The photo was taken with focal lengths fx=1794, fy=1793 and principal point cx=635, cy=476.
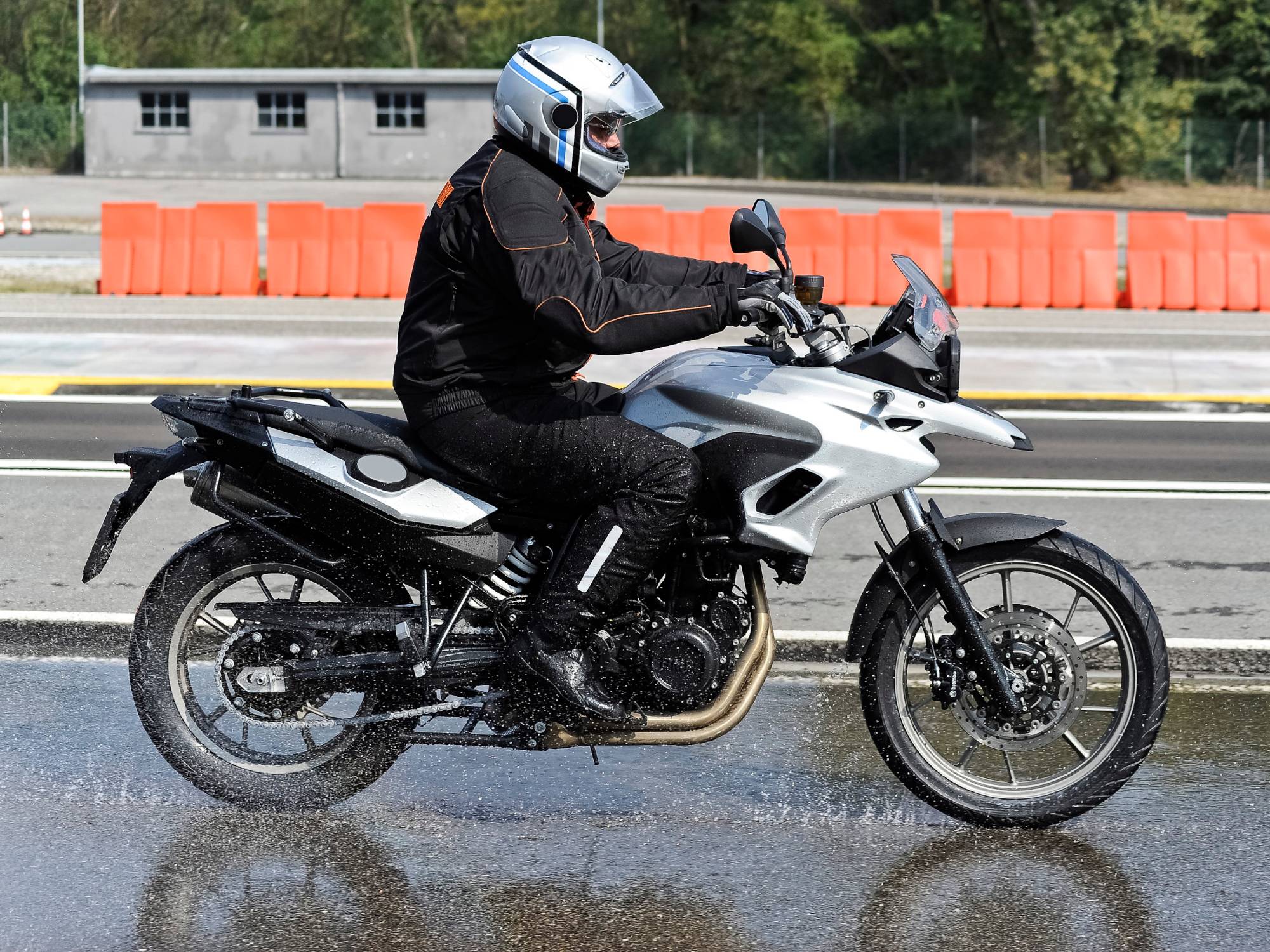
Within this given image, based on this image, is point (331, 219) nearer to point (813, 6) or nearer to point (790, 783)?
point (790, 783)

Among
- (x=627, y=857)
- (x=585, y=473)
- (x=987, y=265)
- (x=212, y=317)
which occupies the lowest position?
(x=627, y=857)

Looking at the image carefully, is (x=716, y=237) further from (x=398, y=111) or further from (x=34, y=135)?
(x=34, y=135)

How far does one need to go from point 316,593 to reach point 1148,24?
46381 mm

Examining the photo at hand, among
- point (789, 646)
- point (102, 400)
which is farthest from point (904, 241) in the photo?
point (789, 646)

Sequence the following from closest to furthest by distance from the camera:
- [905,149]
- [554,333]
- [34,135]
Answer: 1. [554,333]
2. [905,149]
3. [34,135]

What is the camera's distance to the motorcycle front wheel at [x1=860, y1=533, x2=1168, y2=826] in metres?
4.48

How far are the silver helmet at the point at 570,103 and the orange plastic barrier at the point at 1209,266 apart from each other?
14104mm

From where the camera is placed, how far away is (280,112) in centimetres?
4791

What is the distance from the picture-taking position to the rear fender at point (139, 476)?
4.57 meters

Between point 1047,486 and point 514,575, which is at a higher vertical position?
point 514,575

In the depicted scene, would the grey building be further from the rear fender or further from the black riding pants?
the black riding pants

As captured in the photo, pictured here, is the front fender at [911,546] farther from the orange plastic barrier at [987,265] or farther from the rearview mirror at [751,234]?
the orange plastic barrier at [987,265]

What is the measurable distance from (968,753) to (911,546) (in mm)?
556

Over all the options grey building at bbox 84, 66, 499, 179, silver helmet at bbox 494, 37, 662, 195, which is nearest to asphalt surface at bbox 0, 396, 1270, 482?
silver helmet at bbox 494, 37, 662, 195
